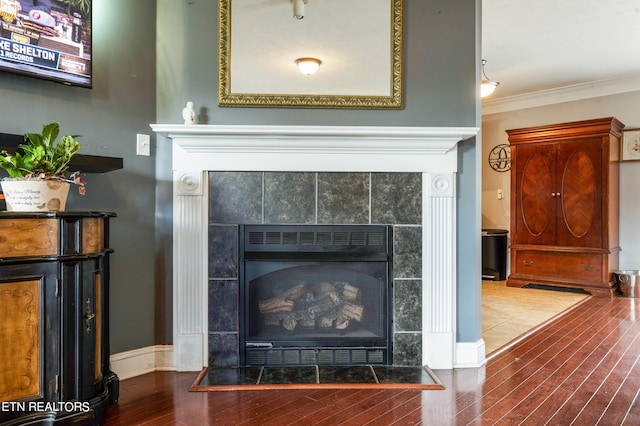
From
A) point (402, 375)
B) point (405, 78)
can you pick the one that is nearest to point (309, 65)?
point (405, 78)

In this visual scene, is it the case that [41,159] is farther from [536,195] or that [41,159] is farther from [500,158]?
[500,158]

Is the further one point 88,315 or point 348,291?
point 348,291

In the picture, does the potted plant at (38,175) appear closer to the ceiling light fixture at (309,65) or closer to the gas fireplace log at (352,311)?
the ceiling light fixture at (309,65)

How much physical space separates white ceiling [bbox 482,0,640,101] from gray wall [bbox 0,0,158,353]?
2588 mm

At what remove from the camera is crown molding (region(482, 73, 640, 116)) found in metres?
4.66

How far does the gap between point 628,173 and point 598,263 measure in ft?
3.97

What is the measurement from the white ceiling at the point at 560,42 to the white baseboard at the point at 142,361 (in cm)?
339

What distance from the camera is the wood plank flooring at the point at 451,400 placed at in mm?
1729

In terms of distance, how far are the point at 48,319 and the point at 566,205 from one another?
5.04m

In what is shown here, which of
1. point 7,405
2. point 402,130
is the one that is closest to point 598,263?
point 402,130

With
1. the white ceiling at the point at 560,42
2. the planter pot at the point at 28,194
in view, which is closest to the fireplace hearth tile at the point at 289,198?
the planter pot at the point at 28,194

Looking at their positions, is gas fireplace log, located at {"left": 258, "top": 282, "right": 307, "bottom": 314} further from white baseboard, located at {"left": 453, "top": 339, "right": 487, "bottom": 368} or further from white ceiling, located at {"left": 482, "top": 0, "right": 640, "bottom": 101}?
white ceiling, located at {"left": 482, "top": 0, "right": 640, "bottom": 101}

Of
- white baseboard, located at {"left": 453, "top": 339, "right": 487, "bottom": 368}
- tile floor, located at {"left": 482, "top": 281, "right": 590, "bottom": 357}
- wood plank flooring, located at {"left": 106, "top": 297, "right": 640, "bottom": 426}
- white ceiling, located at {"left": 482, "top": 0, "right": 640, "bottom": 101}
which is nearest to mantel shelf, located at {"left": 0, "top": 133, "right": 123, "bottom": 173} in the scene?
wood plank flooring, located at {"left": 106, "top": 297, "right": 640, "bottom": 426}

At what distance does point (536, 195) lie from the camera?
4.81m
